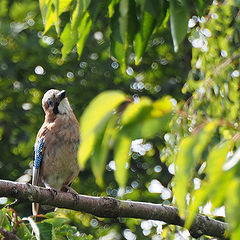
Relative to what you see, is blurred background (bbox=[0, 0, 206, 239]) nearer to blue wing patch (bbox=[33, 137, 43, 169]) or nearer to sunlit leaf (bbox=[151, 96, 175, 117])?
blue wing patch (bbox=[33, 137, 43, 169])

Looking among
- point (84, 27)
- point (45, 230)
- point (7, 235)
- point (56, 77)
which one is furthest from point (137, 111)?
point (56, 77)

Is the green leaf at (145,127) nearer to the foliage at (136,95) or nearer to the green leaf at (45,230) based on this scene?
the foliage at (136,95)

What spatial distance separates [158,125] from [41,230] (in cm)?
167

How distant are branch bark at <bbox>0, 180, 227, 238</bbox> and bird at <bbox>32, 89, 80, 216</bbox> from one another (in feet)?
5.70

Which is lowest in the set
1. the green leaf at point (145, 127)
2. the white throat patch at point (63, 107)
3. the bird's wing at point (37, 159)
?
the bird's wing at point (37, 159)

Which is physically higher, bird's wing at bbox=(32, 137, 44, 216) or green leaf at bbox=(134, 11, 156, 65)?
green leaf at bbox=(134, 11, 156, 65)

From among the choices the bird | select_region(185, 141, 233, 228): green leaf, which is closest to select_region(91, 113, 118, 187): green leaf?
select_region(185, 141, 233, 228): green leaf

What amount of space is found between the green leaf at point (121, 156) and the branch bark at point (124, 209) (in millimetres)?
1872

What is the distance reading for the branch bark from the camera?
3539 millimetres

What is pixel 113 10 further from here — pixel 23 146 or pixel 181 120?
pixel 23 146

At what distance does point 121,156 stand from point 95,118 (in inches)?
6.6

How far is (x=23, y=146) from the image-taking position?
29.9 feet

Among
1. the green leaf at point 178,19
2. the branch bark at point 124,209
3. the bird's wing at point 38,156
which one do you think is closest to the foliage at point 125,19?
the green leaf at point 178,19

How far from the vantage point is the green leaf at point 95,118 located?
1.54m
